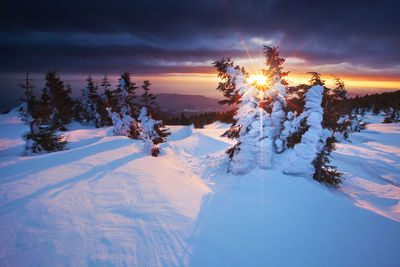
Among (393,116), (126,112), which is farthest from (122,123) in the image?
(393,116)

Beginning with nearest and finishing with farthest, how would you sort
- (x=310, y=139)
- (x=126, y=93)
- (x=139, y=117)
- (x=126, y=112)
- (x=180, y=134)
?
(x=310, y=139) → (x=139, y=117) → (x=126, y=93) → (x=126, y=112) → (x=180, y=134)

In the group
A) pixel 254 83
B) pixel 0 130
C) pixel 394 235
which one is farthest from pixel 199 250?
pixel 0 130

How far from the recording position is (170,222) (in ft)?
13.1

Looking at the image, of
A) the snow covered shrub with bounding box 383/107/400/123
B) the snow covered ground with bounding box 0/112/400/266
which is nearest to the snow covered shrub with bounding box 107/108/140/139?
the snow covered ground with bounding box 0/112/400/266

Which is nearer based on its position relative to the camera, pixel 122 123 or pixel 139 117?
pixel 139 117

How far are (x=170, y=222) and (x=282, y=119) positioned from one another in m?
9.26

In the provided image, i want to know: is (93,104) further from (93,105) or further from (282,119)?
(282,119)

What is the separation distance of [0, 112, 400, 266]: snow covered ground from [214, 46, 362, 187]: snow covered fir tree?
1.67 meters

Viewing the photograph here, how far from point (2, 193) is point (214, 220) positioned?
616cm

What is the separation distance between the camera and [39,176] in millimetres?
5504

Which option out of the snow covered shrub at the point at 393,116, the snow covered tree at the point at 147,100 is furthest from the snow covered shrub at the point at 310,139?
the snow covered shrub at the point at 393,116

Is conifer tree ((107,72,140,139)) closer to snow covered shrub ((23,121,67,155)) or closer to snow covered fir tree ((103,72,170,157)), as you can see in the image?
snow covered fir tree ((103,72,170,157))

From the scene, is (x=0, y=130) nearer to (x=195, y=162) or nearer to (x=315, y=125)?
(x=195, y=162)

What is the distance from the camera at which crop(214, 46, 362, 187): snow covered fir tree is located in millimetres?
7496
